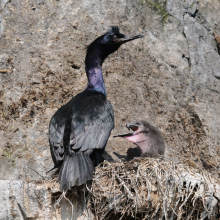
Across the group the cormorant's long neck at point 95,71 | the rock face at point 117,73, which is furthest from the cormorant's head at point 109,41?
the rock face at point 117,73

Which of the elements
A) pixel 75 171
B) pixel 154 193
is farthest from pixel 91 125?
pixel 154 193

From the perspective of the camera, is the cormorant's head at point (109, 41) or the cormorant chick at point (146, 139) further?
the cormorant's head at point (109, 41)

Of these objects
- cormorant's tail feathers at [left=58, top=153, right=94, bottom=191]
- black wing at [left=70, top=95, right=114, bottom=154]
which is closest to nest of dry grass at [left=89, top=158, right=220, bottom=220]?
cormorant's tail feathers at [left=58, top=153, right=94, bottom=191]

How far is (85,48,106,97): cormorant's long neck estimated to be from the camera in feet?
18.8

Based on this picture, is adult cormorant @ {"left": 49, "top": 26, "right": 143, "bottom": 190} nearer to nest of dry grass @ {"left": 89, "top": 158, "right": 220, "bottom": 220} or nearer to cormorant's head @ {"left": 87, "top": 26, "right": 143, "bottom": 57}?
nest of dry grass @ {"left": 89, "top": 158, "right": 220, "bottom": 220}

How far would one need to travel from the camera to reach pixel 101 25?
7.05 m

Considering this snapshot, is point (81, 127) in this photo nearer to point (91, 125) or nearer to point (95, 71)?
point (91, 125)

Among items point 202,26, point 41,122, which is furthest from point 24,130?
point 202,26

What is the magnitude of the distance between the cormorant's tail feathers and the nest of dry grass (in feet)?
0.45

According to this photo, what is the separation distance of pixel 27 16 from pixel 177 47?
7.92 ft

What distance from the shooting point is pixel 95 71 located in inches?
230

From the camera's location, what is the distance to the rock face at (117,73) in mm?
6156

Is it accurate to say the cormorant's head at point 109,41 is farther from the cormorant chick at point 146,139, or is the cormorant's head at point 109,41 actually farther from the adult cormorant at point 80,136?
the cormorant chick at point 146,139

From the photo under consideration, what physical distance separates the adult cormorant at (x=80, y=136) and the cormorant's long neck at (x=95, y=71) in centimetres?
9
